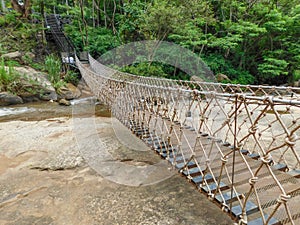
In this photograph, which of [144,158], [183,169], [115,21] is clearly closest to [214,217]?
[183,169]

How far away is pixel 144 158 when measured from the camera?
235cm

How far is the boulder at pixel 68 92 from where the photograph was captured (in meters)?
6.33

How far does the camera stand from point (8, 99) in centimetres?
536

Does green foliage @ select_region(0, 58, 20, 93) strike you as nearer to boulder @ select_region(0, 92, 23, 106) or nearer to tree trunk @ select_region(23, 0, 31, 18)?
boulder @ select_region(0, 92, 23, 106)

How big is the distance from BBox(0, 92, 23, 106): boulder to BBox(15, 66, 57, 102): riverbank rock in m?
0.21

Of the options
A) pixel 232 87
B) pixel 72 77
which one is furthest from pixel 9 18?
pixel 232 87

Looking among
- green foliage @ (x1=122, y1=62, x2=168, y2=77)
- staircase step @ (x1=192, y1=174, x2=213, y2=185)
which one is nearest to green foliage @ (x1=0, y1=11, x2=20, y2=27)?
green foliage @ (x1=122, y1=62, x2=168, y2=77)

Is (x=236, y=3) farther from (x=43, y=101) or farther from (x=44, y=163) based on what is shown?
(x=44, y=163)

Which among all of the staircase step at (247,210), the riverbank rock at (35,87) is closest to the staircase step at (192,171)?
the staircase step at (247,210)

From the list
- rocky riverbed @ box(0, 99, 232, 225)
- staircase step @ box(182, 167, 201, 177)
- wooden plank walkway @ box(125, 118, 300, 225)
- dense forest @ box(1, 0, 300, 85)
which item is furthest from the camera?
dense forest @ box(1, 0, 300, 85)

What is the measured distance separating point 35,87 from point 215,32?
683cm

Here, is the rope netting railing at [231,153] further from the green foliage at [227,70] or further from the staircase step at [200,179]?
the green foliage at [227,70]

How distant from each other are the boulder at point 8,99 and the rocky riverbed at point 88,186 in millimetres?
2807

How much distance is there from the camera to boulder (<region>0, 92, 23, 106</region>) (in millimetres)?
5277
